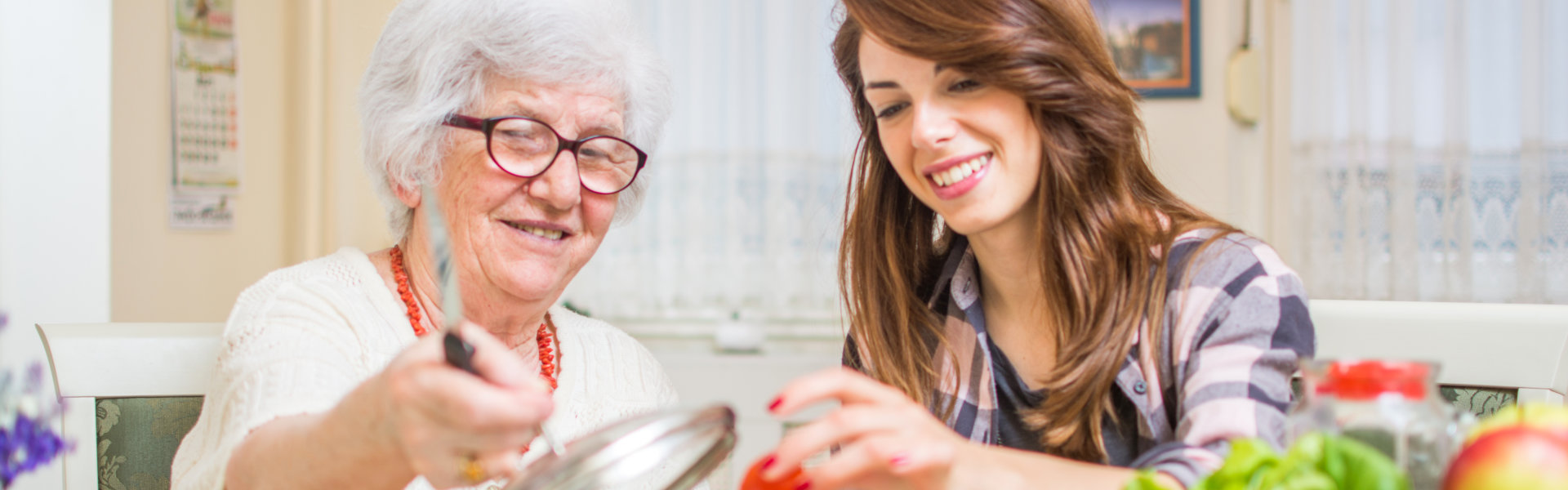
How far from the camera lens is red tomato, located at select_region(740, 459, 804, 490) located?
1.81ft

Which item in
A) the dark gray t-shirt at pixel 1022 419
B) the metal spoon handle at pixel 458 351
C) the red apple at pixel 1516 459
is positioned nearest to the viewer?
the red apple at pixel 1516 459

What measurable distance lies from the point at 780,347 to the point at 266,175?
1.49m

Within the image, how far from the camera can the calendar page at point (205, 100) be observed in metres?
2.33

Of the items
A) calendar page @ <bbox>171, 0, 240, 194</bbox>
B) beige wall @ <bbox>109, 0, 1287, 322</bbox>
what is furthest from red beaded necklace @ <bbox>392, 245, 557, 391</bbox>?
calendar page @ <bbox>171, 0, 240, 194</bbox>

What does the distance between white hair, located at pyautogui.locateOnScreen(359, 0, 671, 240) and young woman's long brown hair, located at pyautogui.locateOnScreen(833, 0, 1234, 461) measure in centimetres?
31

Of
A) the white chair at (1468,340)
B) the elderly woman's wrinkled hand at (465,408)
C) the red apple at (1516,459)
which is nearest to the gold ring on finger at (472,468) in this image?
the elderly woman's wrinkled hand at (465,408)

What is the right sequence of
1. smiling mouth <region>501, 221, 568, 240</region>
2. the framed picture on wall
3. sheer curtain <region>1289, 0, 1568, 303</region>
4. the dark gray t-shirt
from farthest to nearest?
1. the framed picture on wall
2. sheer curtain <region>1289, 0, 1568, 303</region>
3. smiling mouth <region>501, 221, 568, 240</region>
4. the dark gray t-shirt

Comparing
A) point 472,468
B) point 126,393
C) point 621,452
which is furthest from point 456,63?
point 621,452

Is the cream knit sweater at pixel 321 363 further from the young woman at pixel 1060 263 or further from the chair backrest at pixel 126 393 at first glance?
the young woman at pixel 1060 263

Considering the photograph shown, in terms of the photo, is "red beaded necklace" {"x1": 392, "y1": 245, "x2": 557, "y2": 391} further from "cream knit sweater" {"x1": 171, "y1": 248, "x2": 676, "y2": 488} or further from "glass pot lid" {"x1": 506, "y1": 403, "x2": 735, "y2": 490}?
"glass pot lid" {"x1": 506, "y1": 403, "x2": 735, "y2": 490}

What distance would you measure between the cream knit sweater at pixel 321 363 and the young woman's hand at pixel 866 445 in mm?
496

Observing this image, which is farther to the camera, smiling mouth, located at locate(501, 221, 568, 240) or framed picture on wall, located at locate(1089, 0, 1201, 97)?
framed picture on wall, located at locate(1089, 0, 1201, 97)

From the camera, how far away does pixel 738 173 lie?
2869 mm

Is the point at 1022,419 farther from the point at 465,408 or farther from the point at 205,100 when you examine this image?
the point at 205,100
